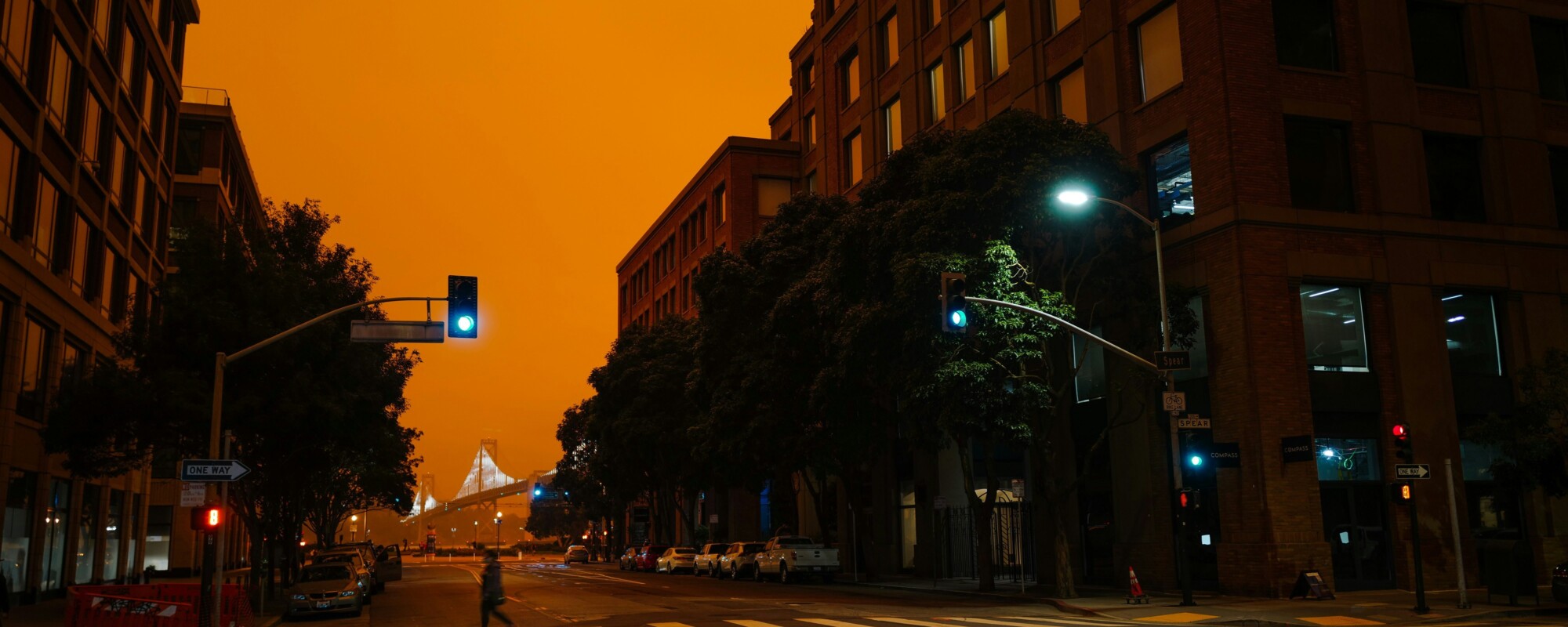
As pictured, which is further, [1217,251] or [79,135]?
[79,135]

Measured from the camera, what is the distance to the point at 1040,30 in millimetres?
37562

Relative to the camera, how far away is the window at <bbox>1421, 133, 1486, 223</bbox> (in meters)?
31.7

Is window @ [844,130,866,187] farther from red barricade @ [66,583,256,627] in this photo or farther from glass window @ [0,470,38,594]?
red barricade @ [66,583,256,627]

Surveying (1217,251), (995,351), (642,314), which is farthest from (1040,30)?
(642,314)

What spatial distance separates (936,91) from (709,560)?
23912 millimetres

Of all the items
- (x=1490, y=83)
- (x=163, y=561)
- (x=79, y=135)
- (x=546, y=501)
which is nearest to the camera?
(x=1490, y=83)

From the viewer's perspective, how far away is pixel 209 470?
2191 cm

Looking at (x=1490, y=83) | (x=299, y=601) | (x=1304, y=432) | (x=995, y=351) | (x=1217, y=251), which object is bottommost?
(x=299, y=601)

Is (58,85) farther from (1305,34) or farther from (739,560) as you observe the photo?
(1305,34)

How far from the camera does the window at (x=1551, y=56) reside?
111ft

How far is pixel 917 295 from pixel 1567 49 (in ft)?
67.4

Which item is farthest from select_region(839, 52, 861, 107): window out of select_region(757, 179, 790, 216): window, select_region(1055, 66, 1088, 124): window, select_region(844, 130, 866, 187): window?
select_region(1055, 66, 1088, 124): window

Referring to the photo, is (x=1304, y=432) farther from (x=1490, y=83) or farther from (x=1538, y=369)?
(x=1490, y=83)

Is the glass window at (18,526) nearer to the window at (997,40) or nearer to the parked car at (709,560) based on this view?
the parked car at (709,560)
